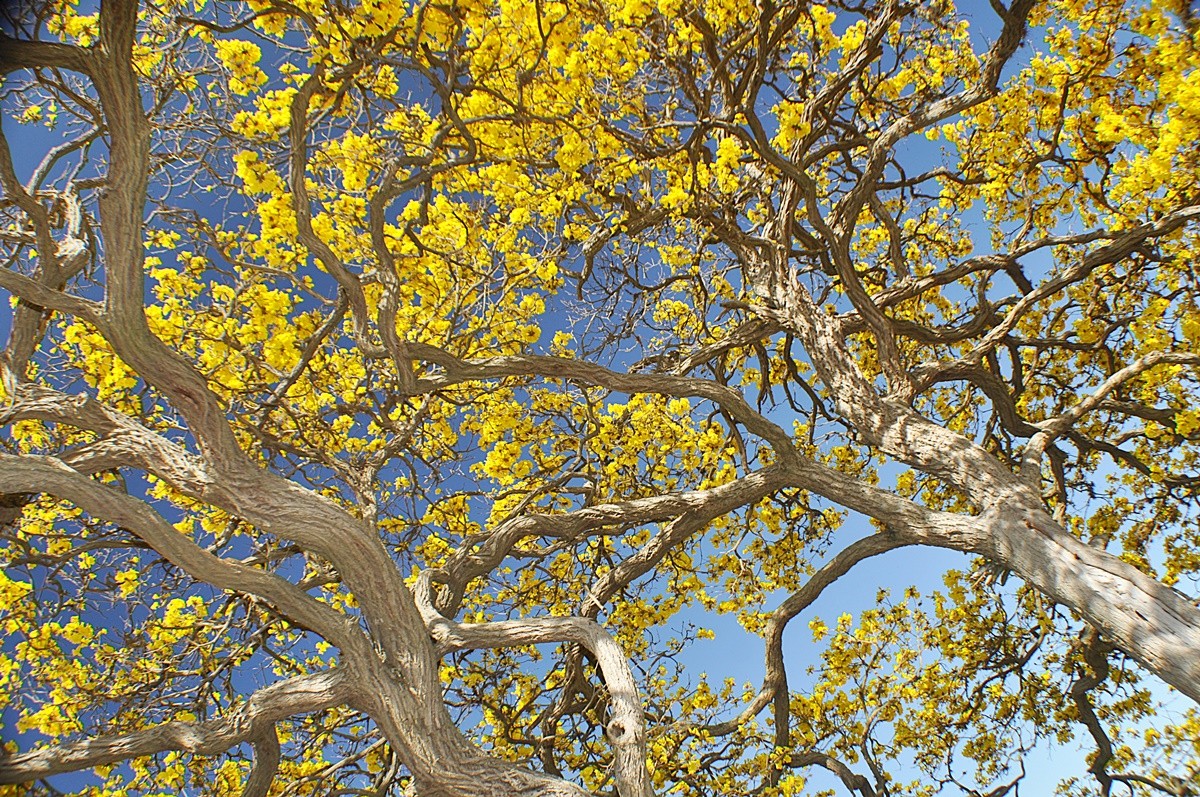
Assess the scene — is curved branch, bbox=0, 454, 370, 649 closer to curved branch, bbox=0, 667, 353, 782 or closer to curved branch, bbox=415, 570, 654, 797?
curved branch, bbox=0, 667, 353, 782

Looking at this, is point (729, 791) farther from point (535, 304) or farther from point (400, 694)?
point (535, 304)

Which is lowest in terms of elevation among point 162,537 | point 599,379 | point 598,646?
point 598,646

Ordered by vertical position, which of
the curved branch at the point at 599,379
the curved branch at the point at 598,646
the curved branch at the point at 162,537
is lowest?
the curved branch at the point at 598,646

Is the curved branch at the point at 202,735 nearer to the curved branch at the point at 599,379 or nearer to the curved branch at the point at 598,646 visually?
the curved branch at the point at 598,646

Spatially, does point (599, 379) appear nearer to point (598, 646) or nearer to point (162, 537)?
point (598, 646)

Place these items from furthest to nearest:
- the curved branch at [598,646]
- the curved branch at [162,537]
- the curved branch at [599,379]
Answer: the curved branch at [599,379]
the curved branch at [598,646]
the curved branch at [162,537]

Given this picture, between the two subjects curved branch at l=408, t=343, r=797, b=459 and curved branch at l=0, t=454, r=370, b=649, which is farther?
curved branch at l=408, t=343, r=797, b=459

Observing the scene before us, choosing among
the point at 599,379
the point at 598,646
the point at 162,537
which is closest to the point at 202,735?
the point at 162,537

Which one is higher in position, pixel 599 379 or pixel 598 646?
pixel 599 379

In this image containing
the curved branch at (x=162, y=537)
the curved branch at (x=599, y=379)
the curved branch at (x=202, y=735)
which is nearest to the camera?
the curved branch at (x=162, y=537)

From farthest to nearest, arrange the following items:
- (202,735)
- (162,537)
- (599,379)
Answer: (599,379), (202,735), (162,537)

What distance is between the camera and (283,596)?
11.4 feet

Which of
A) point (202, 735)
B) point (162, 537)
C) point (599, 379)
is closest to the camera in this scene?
point (162, 537)

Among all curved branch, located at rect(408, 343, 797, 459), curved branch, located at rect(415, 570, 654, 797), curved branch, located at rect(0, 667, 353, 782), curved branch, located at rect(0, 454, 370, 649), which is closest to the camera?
curved branch, located at rect(0, 454, 370, 649)
